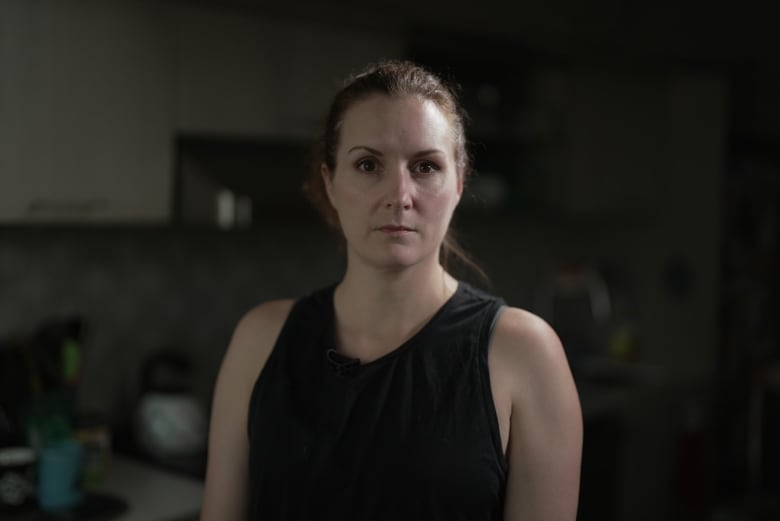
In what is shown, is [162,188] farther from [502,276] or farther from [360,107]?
[502,276]

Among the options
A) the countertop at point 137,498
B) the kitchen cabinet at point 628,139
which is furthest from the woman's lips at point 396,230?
the kitchen cabinet at point 628,139

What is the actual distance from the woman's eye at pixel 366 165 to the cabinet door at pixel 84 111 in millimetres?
1160

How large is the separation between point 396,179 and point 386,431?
1.20 feet

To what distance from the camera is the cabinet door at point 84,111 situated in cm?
218

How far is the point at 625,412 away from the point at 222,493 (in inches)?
103

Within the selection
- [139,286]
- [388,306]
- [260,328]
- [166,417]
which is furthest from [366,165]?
[139,286]

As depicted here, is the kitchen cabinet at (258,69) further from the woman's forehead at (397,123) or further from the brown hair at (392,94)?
the woman's forehead at (397,123)

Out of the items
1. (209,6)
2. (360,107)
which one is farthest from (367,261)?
(209,6)

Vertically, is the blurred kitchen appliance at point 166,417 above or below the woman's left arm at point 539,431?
below

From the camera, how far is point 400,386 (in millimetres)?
1374

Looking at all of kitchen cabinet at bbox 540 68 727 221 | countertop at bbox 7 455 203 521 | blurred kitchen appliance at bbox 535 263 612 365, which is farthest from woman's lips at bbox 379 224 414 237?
blurred kitchen appliance at bbox 535 263 612 365

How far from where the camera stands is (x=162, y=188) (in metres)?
2.46

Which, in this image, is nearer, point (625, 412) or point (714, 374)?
point (625, 412)

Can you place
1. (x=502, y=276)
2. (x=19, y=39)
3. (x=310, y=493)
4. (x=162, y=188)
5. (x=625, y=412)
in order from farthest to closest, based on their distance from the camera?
(x=502, y=276) → (x=625, y=412) → (x=162, y=188) → (x=19, y=39) → (x=310, y=493)
